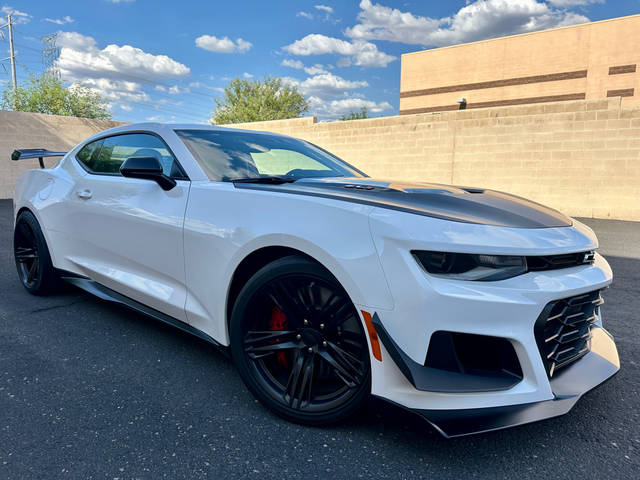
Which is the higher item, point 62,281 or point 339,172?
point 339,172

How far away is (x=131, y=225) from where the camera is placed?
2.67m

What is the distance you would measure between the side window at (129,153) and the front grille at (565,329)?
1950 millimetres

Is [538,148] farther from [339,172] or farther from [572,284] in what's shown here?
[572,284]

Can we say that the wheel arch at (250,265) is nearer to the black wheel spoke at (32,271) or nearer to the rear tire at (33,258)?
Answer: the rear tire at (33,258)

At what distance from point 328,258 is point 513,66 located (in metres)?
30.3

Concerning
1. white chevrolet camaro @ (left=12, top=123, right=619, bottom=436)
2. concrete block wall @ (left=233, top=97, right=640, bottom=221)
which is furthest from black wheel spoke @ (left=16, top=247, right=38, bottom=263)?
concrete block wall @ (left=233, top=97, right=640, bottom=221)

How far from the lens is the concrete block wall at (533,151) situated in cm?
1067

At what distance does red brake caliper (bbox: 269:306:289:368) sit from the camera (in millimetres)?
2125

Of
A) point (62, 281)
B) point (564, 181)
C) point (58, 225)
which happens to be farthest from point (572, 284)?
point (564, 181)

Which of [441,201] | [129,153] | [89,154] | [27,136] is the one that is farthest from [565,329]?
[27,136]

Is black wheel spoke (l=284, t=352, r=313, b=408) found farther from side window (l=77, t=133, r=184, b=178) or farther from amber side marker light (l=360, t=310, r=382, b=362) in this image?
side window (l=77, t=133, r=184, b=178)

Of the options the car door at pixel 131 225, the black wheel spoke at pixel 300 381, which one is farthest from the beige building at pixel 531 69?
the black wheel spoke at pixel 300 381

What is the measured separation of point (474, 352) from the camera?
1615 mm

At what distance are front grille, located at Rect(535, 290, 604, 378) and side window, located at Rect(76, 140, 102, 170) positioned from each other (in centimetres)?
315
